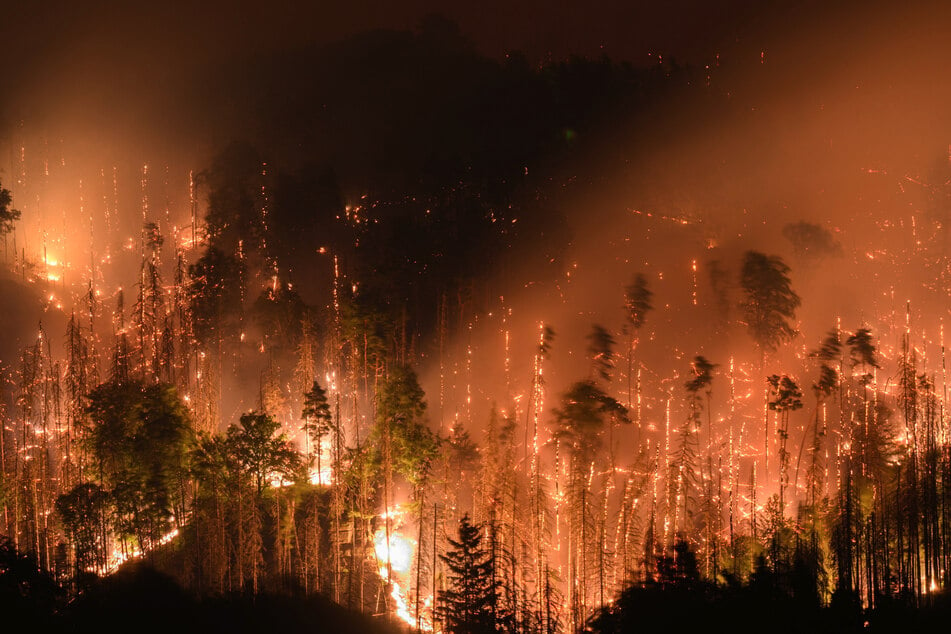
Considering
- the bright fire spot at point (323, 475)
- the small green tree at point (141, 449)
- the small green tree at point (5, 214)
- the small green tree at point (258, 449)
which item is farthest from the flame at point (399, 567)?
the small green tree at point (5, 214)

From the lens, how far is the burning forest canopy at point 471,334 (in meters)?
33.2

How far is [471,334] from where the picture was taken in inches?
2116

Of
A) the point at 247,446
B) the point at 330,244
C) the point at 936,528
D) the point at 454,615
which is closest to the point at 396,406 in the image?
the point at 247,446

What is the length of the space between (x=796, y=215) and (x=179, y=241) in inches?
2335

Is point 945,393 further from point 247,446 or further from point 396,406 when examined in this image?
point 247,446

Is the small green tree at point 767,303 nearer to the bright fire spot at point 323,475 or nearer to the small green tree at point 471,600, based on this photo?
the bright fire spot at point 323,475

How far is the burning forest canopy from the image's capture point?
33.2 m

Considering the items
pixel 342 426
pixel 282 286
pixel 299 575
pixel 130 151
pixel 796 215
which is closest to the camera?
pixel 299 575

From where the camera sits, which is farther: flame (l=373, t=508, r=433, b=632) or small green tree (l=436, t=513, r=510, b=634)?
flame (l=373, t=508, r=433, b=632)

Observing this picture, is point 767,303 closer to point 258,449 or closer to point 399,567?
point 399,567

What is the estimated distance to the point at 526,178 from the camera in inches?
2511

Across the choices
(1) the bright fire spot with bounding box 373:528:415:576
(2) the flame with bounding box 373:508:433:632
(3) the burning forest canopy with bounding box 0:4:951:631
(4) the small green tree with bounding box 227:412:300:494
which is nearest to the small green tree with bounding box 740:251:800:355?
(3) the burning forest canopy with bounding box 0:4:951:631

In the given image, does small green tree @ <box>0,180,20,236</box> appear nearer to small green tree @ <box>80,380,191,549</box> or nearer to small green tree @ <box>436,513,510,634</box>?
small green tree @ <box>80,380,191,549</box>

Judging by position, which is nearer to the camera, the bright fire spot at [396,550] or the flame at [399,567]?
the flame at [399,567]
